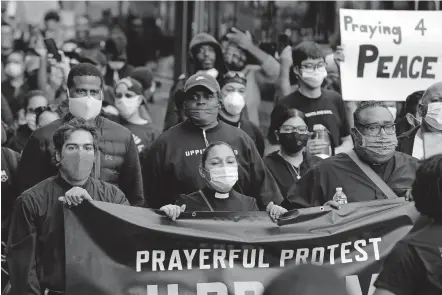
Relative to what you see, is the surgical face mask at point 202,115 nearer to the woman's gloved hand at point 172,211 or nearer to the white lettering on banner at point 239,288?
the woman's gloved hand at point 172,211

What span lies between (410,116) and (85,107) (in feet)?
9.32

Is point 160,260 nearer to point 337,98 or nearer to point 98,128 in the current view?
point 98,128

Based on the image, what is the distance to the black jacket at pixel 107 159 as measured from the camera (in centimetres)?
897

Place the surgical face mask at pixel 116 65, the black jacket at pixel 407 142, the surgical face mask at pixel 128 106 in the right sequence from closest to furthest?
1. the black jacket at pixel 407 142
2. the surgical face mask at pixel 128 106
3. the surgical face mask at pixel 116 65

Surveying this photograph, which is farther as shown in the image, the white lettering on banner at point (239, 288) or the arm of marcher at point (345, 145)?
the arm of marcher at point (345, 145)

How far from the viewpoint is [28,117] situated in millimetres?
12141

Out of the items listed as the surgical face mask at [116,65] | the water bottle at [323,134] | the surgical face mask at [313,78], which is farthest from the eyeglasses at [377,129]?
the surgical face mask at [116,65]

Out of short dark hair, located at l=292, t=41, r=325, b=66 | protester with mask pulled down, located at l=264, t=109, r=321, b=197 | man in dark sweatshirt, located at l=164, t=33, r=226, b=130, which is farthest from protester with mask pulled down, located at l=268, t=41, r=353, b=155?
man in dark sweatshirt, located at l=164, t=33, r=226, b=130

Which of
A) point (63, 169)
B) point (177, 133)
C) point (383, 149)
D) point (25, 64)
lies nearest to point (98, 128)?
point (177, 133)

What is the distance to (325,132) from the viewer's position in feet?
35.3

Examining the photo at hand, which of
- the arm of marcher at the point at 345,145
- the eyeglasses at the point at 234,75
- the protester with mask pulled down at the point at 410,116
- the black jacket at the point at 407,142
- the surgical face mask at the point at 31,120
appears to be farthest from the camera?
the surgical face mask at the point at 31,120

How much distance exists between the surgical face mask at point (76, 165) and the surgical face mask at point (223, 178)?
87 centimetres

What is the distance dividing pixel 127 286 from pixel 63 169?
0.79m

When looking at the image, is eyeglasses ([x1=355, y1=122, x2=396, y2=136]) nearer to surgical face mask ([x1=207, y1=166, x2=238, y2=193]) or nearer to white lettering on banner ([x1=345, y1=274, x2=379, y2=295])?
surgical face mask ([x1=207, y1=166, x2=238, y2=193])
